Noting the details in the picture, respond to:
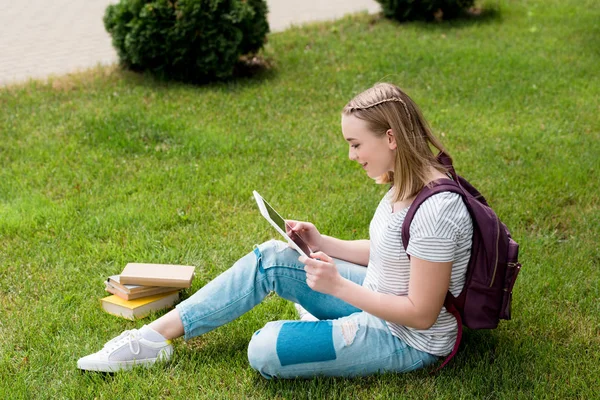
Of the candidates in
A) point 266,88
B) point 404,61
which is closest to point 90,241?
point 266,88

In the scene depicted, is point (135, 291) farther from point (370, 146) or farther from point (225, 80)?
point (225, 80)

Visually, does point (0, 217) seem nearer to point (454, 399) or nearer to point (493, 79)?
point (454, 399)

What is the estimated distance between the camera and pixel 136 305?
148 inches

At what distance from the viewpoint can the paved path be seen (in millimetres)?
8359

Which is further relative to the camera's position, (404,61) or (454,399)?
(404,61)

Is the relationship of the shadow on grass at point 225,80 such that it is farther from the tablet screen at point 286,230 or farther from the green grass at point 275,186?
the tablet screen at point 286,230

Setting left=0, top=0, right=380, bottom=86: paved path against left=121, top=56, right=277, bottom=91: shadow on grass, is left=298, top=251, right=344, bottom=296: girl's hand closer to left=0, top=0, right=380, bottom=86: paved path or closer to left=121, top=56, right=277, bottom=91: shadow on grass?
left=121, top=56, right=277, bottom=91: shadow on grass

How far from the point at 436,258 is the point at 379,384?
73cm

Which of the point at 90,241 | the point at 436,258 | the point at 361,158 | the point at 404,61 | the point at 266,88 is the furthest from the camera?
the point at 404,61

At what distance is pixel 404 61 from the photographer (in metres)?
8.22

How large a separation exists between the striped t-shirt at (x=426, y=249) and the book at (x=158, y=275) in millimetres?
1145

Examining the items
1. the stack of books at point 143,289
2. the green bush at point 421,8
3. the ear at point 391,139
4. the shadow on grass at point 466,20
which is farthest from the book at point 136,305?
the green bush at point 421,8

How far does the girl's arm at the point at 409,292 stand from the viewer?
2.75 m

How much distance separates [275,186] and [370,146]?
254 centimetres
